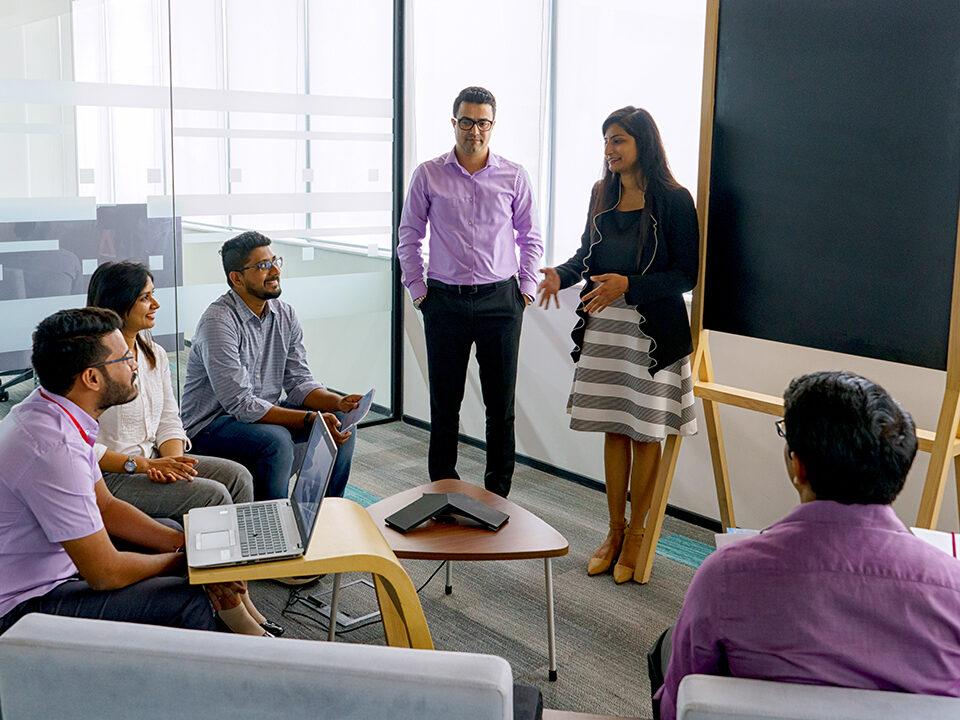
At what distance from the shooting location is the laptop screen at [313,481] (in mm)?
2027

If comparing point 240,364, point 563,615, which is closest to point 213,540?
point 240,364

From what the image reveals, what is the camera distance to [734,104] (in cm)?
294

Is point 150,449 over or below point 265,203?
below

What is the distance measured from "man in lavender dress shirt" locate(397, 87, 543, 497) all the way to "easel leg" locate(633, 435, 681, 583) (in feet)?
2.76

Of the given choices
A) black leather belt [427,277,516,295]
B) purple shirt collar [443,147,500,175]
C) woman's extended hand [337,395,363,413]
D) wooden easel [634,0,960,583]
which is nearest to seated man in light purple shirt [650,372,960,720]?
wooden easel [634,0,960,583]

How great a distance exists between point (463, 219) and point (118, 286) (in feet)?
4.68

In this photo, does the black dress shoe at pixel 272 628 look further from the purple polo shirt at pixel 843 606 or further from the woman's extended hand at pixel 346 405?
the purple polo shirt at pixel 843 606

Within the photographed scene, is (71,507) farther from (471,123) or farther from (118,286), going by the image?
(471,123)

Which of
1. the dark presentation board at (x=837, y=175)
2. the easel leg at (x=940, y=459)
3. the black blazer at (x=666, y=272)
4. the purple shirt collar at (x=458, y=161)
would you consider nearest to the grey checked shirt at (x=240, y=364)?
the purple shirt collar at (x=458, y=161)

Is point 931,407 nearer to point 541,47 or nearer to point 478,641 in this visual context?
point 478,641

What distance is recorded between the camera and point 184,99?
12.9ft

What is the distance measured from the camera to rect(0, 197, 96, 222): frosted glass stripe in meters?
3.47

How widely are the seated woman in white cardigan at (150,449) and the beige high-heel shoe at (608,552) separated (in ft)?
3.65

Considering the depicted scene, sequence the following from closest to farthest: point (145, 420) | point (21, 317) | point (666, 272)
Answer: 1. point (145, 420)
2. point (666, 272)
3. point (21, 317)
